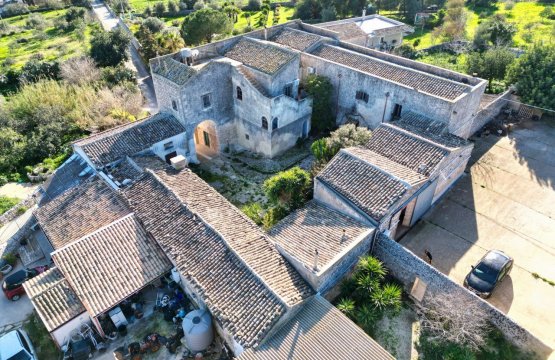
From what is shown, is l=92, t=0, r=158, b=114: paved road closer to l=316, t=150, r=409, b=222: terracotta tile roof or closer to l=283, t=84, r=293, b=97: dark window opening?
l=283, t=84, r=293, b=97: dark window opening

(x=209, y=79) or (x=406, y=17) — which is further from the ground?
(x=209, y=79)

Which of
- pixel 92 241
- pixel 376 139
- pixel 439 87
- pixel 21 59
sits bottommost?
pixel 21 59

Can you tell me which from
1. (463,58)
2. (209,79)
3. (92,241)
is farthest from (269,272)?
(463,58)

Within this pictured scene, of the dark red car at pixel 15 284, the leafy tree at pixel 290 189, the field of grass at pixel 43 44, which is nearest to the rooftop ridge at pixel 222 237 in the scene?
the leafy tree at pixel 290 189

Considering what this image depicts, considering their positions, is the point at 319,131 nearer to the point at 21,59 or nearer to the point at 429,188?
the point at 429,188

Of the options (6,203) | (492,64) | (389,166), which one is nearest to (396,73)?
(389,166)

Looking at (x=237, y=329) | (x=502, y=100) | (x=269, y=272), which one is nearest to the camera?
(x=237, y=329)
